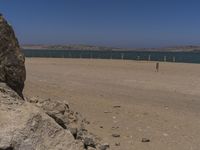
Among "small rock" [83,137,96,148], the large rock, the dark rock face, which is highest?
the dark rock face

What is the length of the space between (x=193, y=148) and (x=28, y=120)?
4398mm

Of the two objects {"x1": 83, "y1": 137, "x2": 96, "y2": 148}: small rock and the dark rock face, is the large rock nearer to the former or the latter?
{"x1": 83, "y1": 137, "x2": 96, "y2": 148}: small rock

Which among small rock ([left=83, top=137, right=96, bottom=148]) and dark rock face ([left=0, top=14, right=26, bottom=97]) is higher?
dark rock face ([left=0, top=14, right=26, bottom=97])

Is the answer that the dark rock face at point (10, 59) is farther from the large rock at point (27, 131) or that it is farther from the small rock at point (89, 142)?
the large rock at point (27, 131)

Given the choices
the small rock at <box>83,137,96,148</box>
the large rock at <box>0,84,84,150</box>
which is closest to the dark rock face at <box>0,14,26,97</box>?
the small rock at <box>83,137,96,148</box>

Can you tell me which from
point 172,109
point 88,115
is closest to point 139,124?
point 88,115

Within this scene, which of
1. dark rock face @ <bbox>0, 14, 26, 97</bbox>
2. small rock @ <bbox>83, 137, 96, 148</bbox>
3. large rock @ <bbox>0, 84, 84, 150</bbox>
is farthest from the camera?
dark rock face @ <bbox>0, 14, 26, 97</bbox>

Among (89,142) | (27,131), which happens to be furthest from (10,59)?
(27,131)

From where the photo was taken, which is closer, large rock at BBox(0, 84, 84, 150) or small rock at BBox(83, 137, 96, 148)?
large rock at BBox(0, 84, 84, 150)

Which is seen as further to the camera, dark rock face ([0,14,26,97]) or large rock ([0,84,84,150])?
dark rock face ([0,14,26,97])

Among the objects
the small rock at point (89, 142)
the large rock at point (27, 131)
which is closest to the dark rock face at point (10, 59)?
the small rock at point (89, 142)

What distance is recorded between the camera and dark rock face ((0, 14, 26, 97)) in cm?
639

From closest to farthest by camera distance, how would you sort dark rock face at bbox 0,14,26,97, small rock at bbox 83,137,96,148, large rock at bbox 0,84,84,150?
large rock at bbox 0,84,84,150, small rock at bbox 83,137,96,148, dark rock face at bbox 0,14,26,97

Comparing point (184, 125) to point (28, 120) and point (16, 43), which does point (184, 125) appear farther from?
point (28, 120)
